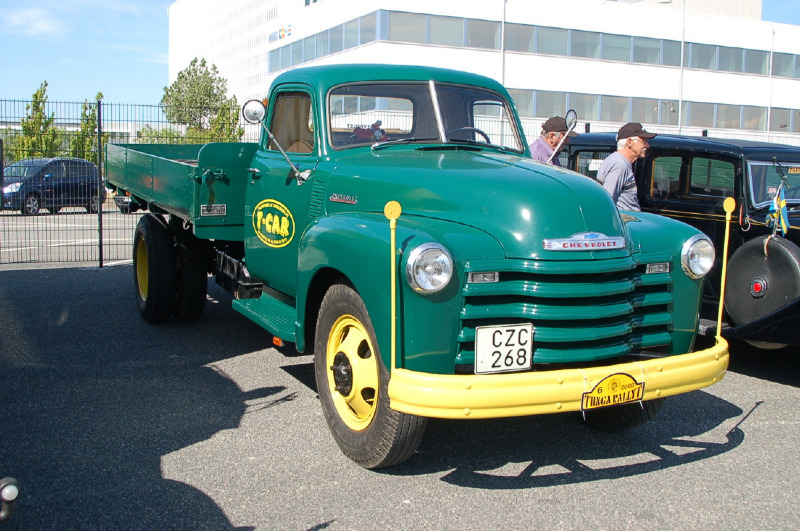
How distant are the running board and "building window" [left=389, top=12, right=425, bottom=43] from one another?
3344cm

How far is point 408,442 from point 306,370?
240 centimetres

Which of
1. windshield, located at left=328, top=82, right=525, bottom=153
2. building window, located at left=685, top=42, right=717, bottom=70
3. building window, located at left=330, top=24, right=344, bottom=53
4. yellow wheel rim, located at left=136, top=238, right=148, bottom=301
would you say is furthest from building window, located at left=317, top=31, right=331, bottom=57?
windshield, located at left=328, top=82, right=525, bottom=153

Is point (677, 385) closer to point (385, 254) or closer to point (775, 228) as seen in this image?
point (385, 254)

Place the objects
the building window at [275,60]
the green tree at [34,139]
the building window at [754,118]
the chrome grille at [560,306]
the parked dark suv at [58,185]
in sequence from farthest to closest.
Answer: the building window at [275,60] < the building window at [754,118] < the parked dark suv at [58,185] < the green tree at [34,139] < the chrome grille at [560,306]

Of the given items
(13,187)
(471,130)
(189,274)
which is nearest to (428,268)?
(471,130)

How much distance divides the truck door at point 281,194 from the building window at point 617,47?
38395mm

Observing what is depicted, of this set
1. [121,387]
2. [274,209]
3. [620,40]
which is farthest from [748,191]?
[620,40]

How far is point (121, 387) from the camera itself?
17.8ft

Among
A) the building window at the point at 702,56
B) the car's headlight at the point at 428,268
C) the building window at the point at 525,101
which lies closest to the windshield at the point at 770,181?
the car's headlight at the point at 428,268

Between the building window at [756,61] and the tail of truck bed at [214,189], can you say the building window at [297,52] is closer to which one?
the building window at [756,61]

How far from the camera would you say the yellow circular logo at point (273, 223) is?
5.25 metres

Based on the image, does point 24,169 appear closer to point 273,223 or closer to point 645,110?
point 273,223

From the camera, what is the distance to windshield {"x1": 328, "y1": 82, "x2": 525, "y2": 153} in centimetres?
513

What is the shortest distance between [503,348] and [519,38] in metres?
37.9
